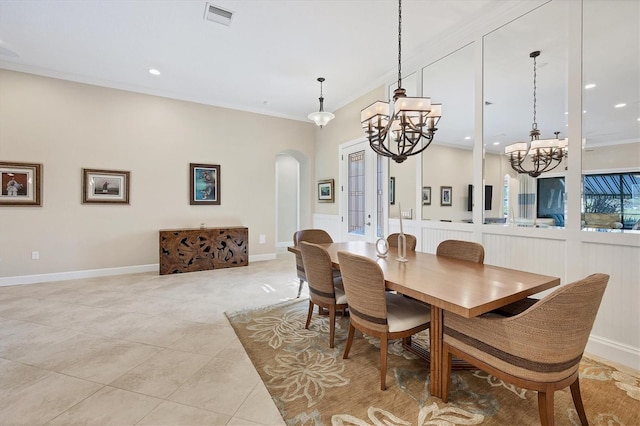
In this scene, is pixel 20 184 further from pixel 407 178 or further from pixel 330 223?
pixel 407 178

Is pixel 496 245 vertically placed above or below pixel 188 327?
above

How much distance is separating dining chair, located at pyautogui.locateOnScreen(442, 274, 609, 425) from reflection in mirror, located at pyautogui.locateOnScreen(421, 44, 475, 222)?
6.59 ft

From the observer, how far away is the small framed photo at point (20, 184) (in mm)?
4098

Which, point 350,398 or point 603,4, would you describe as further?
point 603,4

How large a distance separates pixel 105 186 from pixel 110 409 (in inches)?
162

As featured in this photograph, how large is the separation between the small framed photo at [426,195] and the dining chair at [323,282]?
1.96m

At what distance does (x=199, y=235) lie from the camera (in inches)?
200

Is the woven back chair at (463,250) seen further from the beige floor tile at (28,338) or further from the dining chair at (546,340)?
the beige floor tile at (28,338)

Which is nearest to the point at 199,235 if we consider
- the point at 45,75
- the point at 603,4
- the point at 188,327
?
the point at 188,327

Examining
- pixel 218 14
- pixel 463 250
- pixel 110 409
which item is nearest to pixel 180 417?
pixel 110 409

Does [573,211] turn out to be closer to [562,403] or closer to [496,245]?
[496,245]

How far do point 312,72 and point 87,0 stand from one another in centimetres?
262

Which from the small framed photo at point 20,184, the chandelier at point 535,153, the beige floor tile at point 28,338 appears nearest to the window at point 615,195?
the chandelier at point 535,153

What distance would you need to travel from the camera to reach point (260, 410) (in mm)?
1685
